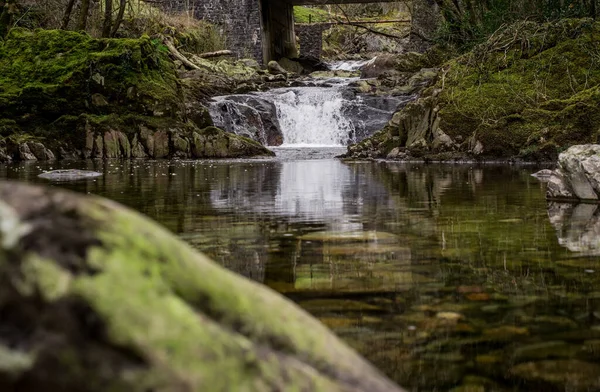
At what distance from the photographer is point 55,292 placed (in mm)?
1204

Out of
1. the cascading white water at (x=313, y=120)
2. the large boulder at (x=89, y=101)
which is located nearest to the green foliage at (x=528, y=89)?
the large boulder at (x=89, y=101)

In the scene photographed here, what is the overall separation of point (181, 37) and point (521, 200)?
2772 centimetres

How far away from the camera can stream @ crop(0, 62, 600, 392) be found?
2.11m

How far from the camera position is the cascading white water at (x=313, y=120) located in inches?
858

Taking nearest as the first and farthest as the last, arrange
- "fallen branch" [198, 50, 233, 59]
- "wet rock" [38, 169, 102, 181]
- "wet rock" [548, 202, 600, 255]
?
"wet rock" [548, 202, 600, 255], "wet rock" [38, 169, 102, 181], "fallen branch" [198, 50, 233, 59]

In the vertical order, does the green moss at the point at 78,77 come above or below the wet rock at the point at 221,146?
above

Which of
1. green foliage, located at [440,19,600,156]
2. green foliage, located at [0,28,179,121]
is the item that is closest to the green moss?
green foliage, located at [0,28,179,121]

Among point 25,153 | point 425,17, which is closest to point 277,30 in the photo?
point 425,17

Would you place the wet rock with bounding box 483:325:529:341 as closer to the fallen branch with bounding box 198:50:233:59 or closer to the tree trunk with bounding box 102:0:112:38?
the tree trunk with bounding box 102:0:112:38

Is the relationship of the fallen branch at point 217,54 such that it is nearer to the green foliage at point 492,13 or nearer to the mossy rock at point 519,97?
the green foliage at point 492,13

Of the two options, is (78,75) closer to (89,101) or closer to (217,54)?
(89,101)

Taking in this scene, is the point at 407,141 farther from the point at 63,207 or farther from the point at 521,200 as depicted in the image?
the point at 63,207

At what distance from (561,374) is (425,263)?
4.89 feet

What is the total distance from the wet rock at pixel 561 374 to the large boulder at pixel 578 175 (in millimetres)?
4233
